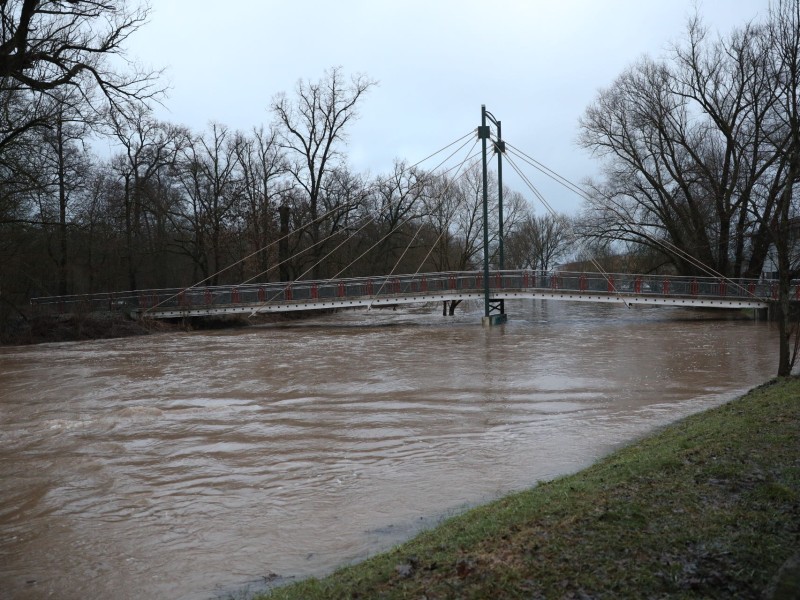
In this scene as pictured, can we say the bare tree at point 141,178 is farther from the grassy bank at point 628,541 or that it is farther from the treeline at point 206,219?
the grassy bank at point 628,541

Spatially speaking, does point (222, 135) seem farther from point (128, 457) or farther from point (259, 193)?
point (128, 457)

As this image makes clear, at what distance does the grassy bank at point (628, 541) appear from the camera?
3.95m

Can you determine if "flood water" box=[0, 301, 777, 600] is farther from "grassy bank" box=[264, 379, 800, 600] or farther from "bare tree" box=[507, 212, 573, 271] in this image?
"bare tree" box=[507, 212, 573, 271]

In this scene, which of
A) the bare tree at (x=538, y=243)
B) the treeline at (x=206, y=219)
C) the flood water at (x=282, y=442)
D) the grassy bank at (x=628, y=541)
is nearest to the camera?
the grassy bank at (x=628, y=541)

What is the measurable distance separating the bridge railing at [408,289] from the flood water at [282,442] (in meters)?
9.67

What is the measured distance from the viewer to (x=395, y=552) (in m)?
5.55

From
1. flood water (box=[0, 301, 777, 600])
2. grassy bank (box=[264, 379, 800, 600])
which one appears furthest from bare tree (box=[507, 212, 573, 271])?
grassy bank (box=[264, 379, 800, 600])

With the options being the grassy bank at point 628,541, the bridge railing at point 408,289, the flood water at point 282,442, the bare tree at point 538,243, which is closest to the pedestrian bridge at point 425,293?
the bridge railing at point 408,289

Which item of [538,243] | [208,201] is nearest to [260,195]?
[208,201]

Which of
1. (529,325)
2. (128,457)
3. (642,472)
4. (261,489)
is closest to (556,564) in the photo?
(642,472)

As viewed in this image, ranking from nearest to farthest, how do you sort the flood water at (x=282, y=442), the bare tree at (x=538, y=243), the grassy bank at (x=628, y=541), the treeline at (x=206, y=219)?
the grassy bank at (x=628, y=541) → the flood water at (x=282, y=442) → the treeline at (x=206, y=219) → the bare tree at (x=538, y=243)

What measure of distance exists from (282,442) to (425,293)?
2610 cm

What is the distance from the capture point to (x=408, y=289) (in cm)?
3778

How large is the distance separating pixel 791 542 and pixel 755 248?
38.5 m
